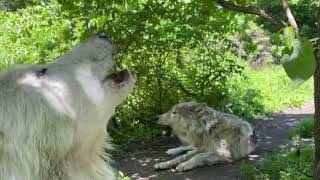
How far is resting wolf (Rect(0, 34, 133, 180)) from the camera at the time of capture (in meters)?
2.40

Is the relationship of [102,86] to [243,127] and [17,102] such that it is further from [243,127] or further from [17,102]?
[243,127]

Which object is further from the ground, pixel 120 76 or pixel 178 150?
pixel 120 76

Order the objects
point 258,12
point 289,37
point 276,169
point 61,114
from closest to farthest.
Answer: point 289,37
point 61,114
point 258,12
point 276,169

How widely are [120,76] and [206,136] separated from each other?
4.96 meters

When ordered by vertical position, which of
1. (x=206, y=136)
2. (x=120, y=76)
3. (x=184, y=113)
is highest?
(x=120, y=76)

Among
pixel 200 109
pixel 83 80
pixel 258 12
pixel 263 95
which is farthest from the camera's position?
pixel 263 95

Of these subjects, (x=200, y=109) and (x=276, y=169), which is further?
(x=200, y=109)

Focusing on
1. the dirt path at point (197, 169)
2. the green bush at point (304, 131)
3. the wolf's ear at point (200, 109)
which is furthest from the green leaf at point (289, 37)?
the green bush at point (304, 131)

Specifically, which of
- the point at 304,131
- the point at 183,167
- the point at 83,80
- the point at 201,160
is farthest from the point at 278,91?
the point at 83,80

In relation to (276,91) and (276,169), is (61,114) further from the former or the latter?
(276,91)

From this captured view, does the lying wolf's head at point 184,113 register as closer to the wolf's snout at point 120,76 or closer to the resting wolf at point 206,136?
the resting wolf at point 206,136

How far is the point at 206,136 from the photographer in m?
7.80

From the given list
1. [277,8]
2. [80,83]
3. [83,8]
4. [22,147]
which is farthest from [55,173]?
[277,8]

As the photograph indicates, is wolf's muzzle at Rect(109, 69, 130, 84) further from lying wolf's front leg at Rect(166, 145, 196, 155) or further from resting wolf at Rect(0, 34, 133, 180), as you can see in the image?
lying wolf's front leg at Rect(166, 145, 196, 155)
